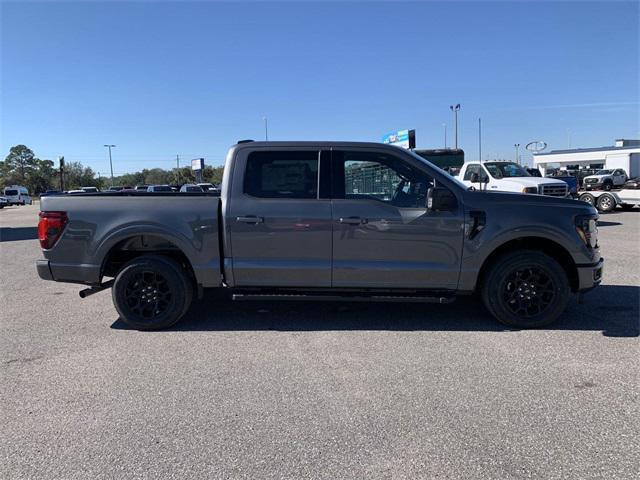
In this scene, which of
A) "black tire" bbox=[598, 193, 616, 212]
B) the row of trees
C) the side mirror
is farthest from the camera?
the row of trees

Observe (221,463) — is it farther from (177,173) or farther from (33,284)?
(177,173)

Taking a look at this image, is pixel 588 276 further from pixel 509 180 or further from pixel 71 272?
pixel 509 180

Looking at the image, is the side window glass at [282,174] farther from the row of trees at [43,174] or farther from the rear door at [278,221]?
the row of trees at [43,174]

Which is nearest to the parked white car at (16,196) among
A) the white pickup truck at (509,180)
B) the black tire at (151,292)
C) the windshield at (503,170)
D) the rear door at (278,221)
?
the white pickup truck at (509,180)

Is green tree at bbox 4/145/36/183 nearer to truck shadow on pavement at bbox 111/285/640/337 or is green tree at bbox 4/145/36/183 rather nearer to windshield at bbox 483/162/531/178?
windshield at bbox 483/162/531/178

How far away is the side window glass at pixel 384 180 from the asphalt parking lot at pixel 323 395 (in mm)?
1408

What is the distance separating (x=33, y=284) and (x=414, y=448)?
730 centimetres

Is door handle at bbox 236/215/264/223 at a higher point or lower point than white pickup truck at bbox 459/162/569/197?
lower

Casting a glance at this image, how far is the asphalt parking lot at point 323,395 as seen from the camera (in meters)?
2.85

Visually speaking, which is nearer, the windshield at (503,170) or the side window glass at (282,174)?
the side window glass at (282,174)

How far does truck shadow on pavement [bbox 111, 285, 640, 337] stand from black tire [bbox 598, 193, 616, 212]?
15626 millimetres

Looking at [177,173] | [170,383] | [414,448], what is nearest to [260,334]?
[170,383]

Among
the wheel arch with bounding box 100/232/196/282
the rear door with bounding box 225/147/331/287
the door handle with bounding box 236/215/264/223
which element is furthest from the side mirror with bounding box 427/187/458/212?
the wheel arch with bounding box 100/232/196/282

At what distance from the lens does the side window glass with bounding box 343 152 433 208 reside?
512 centimetres
